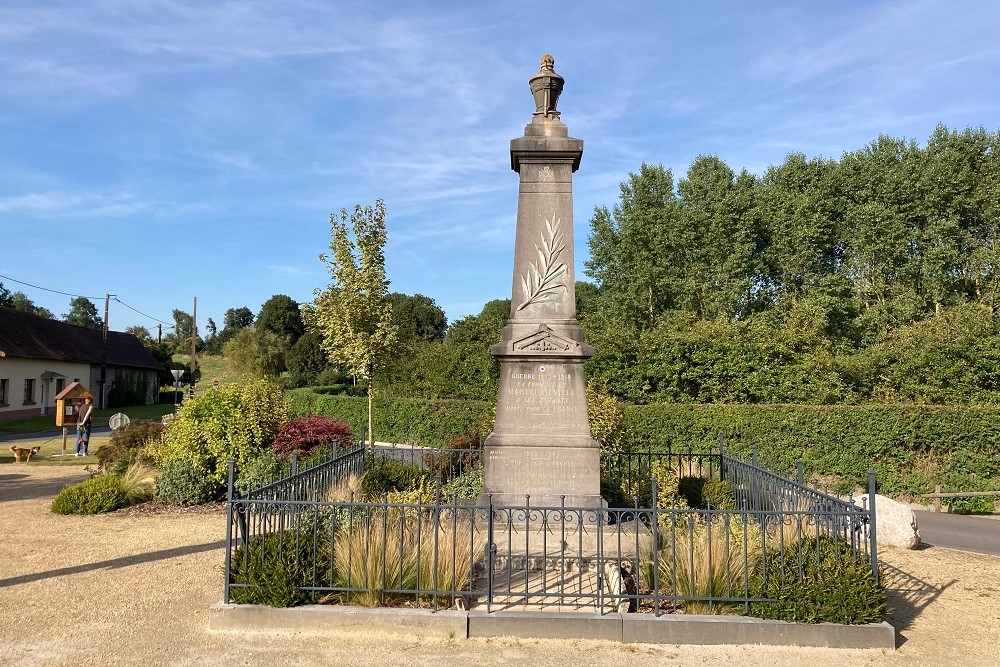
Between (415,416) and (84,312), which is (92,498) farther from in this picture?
(84,312)

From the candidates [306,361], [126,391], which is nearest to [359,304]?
[306,361]

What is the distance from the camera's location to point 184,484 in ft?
37.1

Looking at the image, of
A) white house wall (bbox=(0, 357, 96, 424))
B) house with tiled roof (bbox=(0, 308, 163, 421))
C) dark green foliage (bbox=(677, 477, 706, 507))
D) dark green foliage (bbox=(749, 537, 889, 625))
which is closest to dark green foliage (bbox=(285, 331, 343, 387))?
house with tiled roof (bbox=(0, 308, 163, 421))

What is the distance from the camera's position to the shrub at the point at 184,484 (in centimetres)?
1127

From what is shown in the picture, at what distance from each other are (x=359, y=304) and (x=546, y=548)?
10.5 meters

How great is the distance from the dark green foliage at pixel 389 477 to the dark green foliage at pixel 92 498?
14.5 feet

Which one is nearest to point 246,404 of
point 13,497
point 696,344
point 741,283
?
point 13,497

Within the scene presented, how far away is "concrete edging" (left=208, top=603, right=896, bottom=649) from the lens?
5234 mm

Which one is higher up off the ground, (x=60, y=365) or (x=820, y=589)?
(x=60, y=365)

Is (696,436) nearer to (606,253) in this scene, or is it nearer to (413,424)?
(413,424)

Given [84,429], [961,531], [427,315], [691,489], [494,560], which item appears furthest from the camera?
[427,315]

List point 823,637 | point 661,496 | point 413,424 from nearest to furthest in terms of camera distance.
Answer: point 823,637 → point 661,496 → point 413,424

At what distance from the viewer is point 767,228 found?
28359mm

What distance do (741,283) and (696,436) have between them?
568 inches
